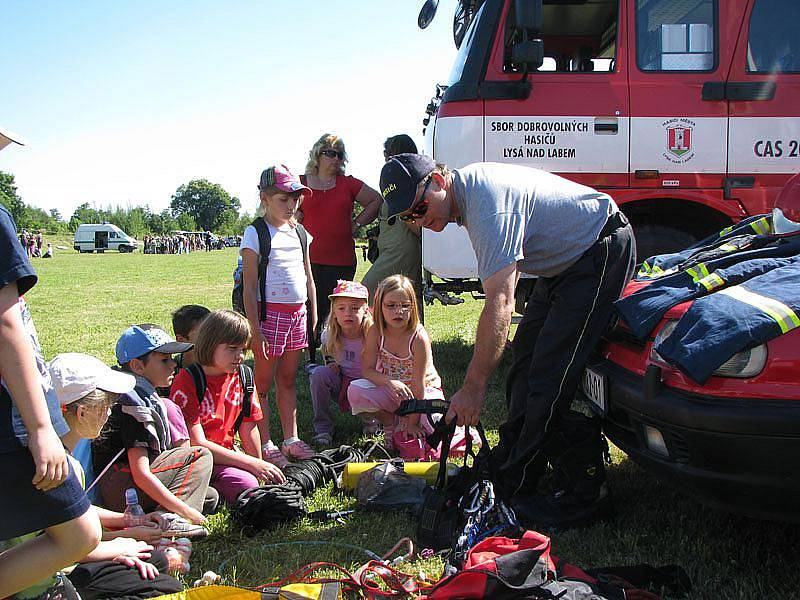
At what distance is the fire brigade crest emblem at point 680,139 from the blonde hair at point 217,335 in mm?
3113

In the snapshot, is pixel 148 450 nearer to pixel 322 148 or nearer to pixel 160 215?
pixel 322 148

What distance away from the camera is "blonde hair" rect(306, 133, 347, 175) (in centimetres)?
552

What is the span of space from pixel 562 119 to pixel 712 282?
2429 mm

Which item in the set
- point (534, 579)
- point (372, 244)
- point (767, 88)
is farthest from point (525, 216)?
point (372, 244)

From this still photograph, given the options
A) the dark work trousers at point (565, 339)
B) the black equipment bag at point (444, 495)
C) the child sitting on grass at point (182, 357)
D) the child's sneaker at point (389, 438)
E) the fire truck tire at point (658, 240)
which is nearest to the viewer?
the black equipment bag at point (444, 495)

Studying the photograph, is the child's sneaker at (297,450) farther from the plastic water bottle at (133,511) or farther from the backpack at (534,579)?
the backpack at (534,579)

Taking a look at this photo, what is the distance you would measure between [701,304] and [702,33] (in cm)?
311

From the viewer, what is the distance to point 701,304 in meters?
2.49

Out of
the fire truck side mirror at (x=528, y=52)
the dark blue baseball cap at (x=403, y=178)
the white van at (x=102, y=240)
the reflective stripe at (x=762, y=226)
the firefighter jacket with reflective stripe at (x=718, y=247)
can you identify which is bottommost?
the white van at (x=102, y=240)

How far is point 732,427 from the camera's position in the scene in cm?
229

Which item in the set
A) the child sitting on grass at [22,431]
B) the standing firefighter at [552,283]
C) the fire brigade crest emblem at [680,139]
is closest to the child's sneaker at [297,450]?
the standing firefighter at [552,283]

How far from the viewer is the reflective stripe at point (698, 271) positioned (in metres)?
2.82

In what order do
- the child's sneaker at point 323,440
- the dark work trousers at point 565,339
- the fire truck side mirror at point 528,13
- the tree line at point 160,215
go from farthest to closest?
the tree line at point 160,215 → the child's sneaker at point 323,440 → the fire truck side mirror at point 528,13 → the dark work trousers at point 565,339

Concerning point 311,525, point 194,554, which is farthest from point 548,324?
point 194,554
